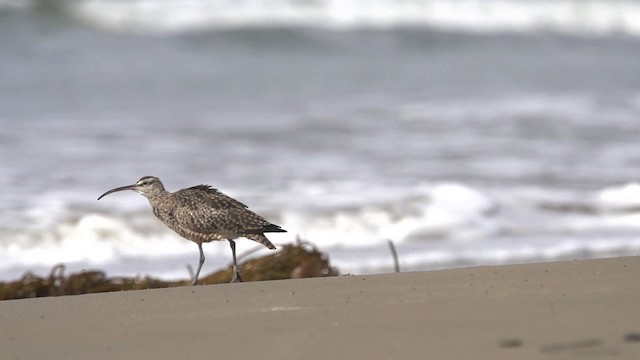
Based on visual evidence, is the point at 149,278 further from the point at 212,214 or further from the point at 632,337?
the point at 632,337

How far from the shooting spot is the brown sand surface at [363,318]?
3.82 meters

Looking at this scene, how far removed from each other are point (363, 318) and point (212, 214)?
5.20ft

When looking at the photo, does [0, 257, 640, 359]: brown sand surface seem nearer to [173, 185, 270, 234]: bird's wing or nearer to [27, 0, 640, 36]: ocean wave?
[173, 185, 270, 234]: bird's wing

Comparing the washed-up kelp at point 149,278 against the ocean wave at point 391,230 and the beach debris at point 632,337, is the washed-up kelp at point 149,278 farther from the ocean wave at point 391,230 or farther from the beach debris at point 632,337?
the beach debris at point 632,337

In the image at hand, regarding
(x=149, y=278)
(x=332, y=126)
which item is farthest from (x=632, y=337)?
(x=332, y=126)

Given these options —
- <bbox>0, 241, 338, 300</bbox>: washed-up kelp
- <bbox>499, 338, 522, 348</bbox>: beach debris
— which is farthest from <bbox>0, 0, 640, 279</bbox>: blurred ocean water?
<bbox>499, 338, 522, 348</bbox>: beach debris

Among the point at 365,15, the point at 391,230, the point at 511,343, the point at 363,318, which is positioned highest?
the point at 365,15

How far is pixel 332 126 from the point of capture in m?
12.0

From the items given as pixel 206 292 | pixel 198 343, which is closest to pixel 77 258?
pixel 206 292

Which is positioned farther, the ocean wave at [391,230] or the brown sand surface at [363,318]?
the ocean wave at [391,230]

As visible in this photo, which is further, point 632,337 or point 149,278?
point 149,278

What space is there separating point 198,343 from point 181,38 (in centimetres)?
1520

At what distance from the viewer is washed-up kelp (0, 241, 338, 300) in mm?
5703

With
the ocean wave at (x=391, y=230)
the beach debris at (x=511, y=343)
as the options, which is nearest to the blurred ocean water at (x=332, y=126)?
the ocean wave at (x=391, y=230)
